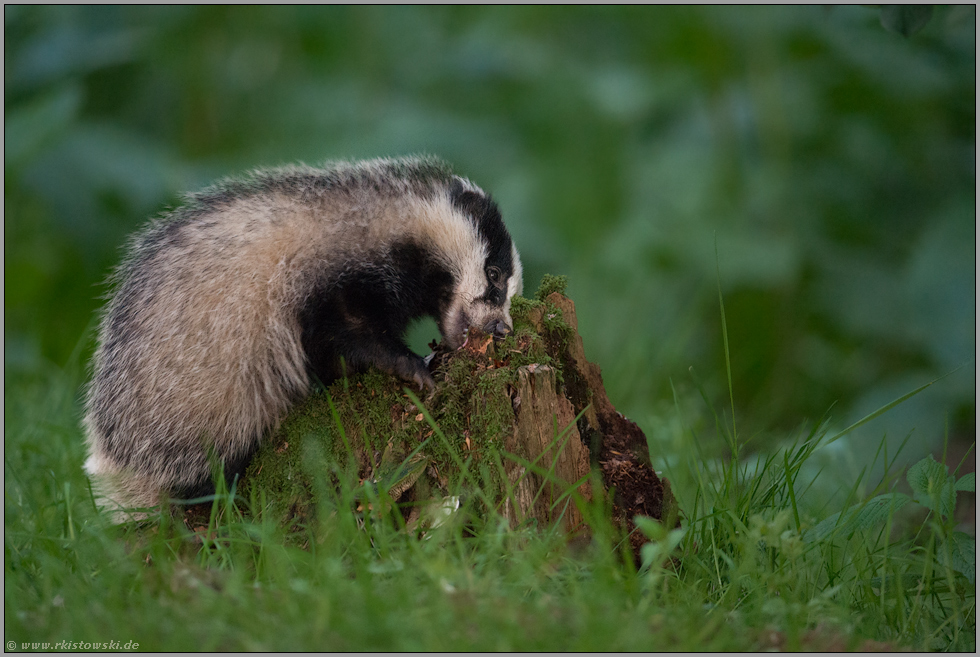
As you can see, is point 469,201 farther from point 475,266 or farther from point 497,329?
point 497,329

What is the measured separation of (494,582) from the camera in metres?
2.51

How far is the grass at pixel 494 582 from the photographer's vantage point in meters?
2.21

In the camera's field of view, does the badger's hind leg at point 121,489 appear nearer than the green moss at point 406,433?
No

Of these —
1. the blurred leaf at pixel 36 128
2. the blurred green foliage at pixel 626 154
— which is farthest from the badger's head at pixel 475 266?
the blurred leaf at pixel 36 128

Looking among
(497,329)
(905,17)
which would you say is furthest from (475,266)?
(905,17)

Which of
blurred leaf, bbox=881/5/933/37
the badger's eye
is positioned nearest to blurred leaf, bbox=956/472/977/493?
blurred leaf, bbox=881/5/933/37

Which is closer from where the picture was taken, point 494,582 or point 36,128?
point 494,582

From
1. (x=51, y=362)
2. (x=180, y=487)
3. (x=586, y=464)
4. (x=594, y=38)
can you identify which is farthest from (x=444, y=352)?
(x=594, y=38)

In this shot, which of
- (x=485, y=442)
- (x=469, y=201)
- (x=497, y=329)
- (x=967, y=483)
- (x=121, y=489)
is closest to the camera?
(x=967, y=483)

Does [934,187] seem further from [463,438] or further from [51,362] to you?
[51,362]

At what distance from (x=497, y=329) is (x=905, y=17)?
1.86m

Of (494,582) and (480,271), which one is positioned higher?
(480,271)

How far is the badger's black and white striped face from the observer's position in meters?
3.56

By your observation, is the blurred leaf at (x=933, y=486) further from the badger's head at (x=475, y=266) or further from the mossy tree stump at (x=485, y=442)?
the badger's head at (x=475, y=266)
